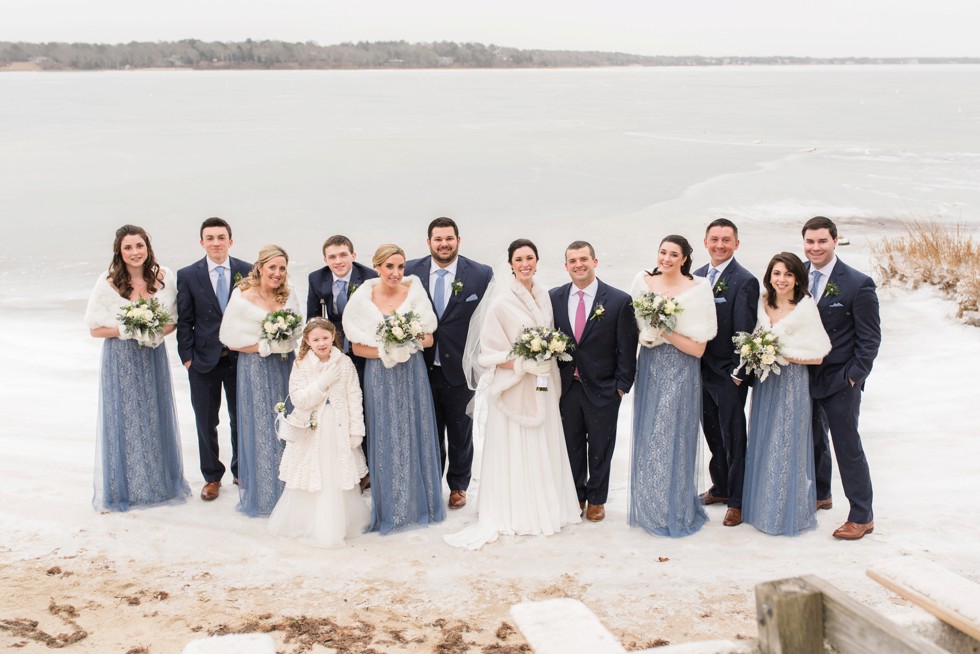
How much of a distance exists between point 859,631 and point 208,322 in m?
5.27

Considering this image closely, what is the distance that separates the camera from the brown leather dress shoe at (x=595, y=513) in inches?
271

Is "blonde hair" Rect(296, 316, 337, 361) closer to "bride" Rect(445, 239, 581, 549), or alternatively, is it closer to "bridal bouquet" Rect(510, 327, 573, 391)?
"bride" Rect(445, 239, 581, 549)

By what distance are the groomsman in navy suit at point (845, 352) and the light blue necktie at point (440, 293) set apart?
2.44 meters

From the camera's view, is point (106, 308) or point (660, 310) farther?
point (106, 308)

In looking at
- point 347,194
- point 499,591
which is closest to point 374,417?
point 499,591

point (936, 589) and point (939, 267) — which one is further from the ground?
point (939, 267)

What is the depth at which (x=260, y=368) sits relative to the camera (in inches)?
271

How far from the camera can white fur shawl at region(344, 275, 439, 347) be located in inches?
261

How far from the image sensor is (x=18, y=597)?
18.9 feet

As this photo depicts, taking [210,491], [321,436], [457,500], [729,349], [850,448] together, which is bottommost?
[457,500]

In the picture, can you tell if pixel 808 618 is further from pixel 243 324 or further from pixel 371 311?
pixel 243 324

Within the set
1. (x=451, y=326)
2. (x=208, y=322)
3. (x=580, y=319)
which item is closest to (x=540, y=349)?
(x=580, y=319)

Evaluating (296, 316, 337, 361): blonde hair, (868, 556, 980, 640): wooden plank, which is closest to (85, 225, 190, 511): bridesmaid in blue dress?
(296, 316, 337, 361): blonde hair

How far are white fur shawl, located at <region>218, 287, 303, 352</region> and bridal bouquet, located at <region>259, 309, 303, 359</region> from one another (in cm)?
3
